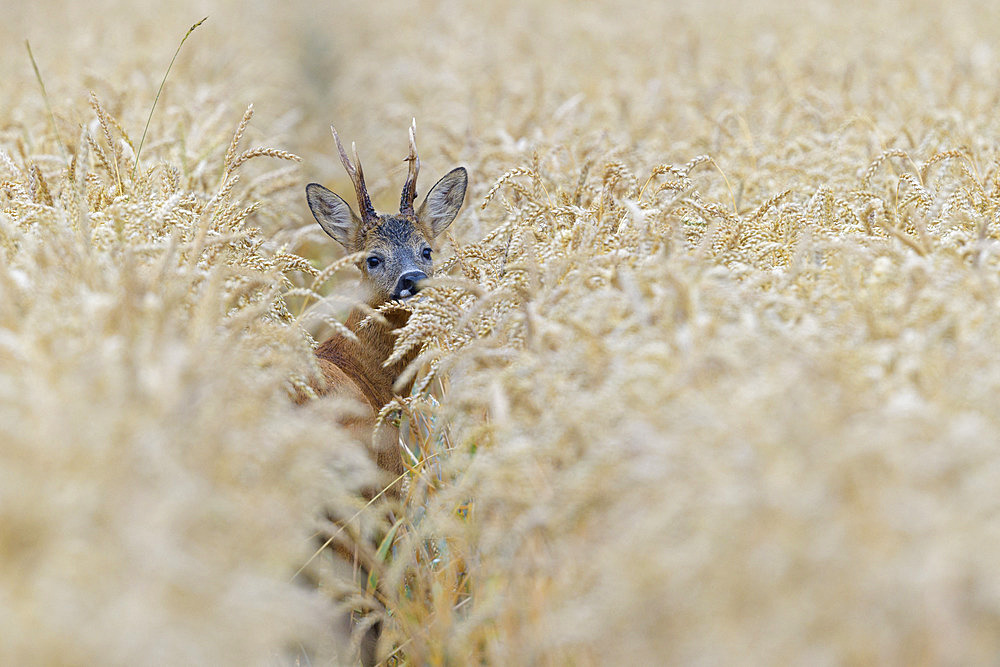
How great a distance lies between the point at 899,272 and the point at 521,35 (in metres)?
10.8

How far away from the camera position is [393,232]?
555cm

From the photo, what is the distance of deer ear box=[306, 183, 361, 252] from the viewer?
5555 mm

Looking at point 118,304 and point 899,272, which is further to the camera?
point 899,272

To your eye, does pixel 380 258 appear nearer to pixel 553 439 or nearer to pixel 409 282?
pixel 409 282

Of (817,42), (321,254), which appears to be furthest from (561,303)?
(817,42)

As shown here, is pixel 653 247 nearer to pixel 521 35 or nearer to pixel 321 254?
pixel 321 254

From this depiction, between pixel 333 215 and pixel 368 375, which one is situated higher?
pixel 333 215

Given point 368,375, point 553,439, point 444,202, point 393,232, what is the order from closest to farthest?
point 553,439
point 368,375
point 393,232
point 444,202

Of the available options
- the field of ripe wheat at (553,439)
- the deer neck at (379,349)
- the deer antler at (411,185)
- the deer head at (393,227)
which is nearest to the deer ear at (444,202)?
the deer head at (393,227)

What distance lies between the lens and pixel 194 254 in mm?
3334

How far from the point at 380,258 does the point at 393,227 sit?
8.4 inches

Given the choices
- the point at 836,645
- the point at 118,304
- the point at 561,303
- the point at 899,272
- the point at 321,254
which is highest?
the point at 321,254

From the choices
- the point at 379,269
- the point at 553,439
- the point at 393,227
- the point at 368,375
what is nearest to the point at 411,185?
the point at 393,227

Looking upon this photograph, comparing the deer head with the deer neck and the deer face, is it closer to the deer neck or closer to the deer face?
the deer face
